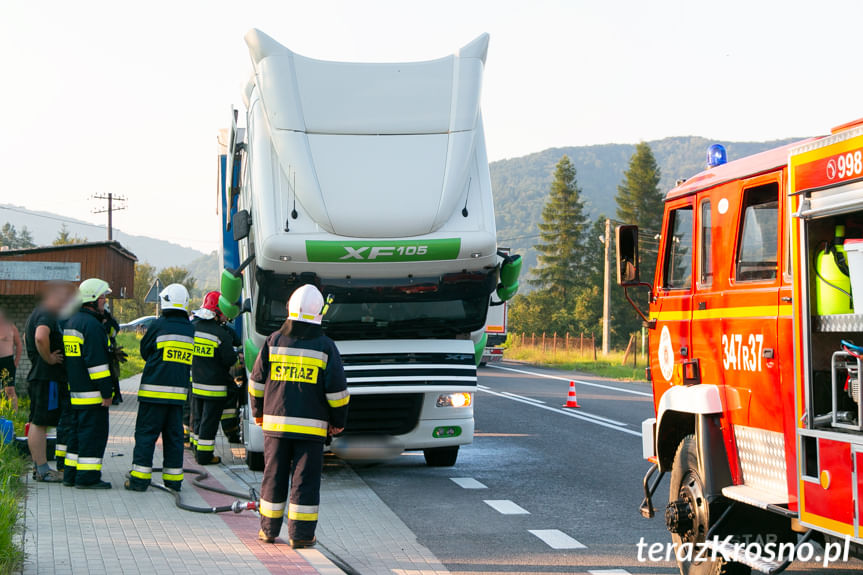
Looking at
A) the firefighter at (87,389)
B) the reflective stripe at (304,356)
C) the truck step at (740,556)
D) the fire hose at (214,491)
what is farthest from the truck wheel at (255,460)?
the truck step at (740,556)

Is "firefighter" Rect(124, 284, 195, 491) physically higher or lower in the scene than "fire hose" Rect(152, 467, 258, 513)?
higher

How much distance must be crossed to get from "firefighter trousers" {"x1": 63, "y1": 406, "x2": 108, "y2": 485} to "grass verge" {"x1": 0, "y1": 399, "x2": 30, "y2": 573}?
46 centimetres

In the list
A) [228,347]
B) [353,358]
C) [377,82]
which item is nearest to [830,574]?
[353,358]

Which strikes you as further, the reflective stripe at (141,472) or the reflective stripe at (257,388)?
the reflective stripe at (141,472)

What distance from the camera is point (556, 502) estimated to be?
9523 mm

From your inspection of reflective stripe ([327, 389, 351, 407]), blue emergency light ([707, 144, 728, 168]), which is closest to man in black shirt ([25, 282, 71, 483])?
reflective stripe ([327, 389, 351, 407])

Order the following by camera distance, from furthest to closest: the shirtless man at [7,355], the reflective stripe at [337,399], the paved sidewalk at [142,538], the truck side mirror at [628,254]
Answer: the shirtless man at [7,355] < the reflective stripe at [337,399] < the truck side mirror at [628,254] < the paved sidewalk at [142,538]

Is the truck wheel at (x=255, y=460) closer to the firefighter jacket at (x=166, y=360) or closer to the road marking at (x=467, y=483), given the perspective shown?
the firefighter jacket at (x=166, y=360)

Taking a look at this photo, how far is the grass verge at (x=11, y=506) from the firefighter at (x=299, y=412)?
1.70 m

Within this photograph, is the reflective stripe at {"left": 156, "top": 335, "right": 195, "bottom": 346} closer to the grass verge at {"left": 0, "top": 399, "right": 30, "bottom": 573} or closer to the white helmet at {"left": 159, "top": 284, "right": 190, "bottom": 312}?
the white helmet at {"left": 159, "top": 284, "right": 190, "bottom": 312}

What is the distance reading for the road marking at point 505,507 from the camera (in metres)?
9.05

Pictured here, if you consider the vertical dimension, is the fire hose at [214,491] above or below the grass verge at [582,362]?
below

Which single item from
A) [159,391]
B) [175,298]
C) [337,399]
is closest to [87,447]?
[159,391]

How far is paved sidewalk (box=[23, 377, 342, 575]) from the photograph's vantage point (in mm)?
6430
